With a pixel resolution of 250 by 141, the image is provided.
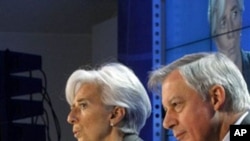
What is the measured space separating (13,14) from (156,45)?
1078mm

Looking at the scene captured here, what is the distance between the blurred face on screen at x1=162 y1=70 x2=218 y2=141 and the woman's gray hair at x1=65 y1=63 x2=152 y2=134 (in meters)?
0.24

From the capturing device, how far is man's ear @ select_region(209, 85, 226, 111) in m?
0.94

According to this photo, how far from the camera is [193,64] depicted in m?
0.96

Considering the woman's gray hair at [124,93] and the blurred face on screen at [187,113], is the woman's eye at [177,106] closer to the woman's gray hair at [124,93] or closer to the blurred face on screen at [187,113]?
the blurred face on screen at [187,113]

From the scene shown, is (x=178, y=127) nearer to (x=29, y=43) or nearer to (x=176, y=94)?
(x=176, y=94)

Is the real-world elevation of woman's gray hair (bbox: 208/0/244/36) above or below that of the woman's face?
above

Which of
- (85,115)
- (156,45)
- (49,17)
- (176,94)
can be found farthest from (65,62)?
(176,94)

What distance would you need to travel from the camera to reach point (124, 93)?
1.22 meters

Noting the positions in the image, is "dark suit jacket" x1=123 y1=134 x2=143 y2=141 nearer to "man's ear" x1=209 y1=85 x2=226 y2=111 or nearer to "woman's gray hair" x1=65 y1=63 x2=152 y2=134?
"woman's gray hair" x1=65 y1=63 x2=152 y2=134

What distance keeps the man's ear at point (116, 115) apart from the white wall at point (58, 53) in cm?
153

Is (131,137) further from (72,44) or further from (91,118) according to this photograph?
(72,44)

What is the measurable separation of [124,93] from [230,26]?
237 millimetres

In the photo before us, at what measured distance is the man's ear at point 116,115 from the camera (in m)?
1.22

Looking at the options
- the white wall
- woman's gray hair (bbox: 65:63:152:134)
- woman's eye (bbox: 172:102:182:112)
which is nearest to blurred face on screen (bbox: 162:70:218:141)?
woman's eye (bbox: 172:102:182:112)
